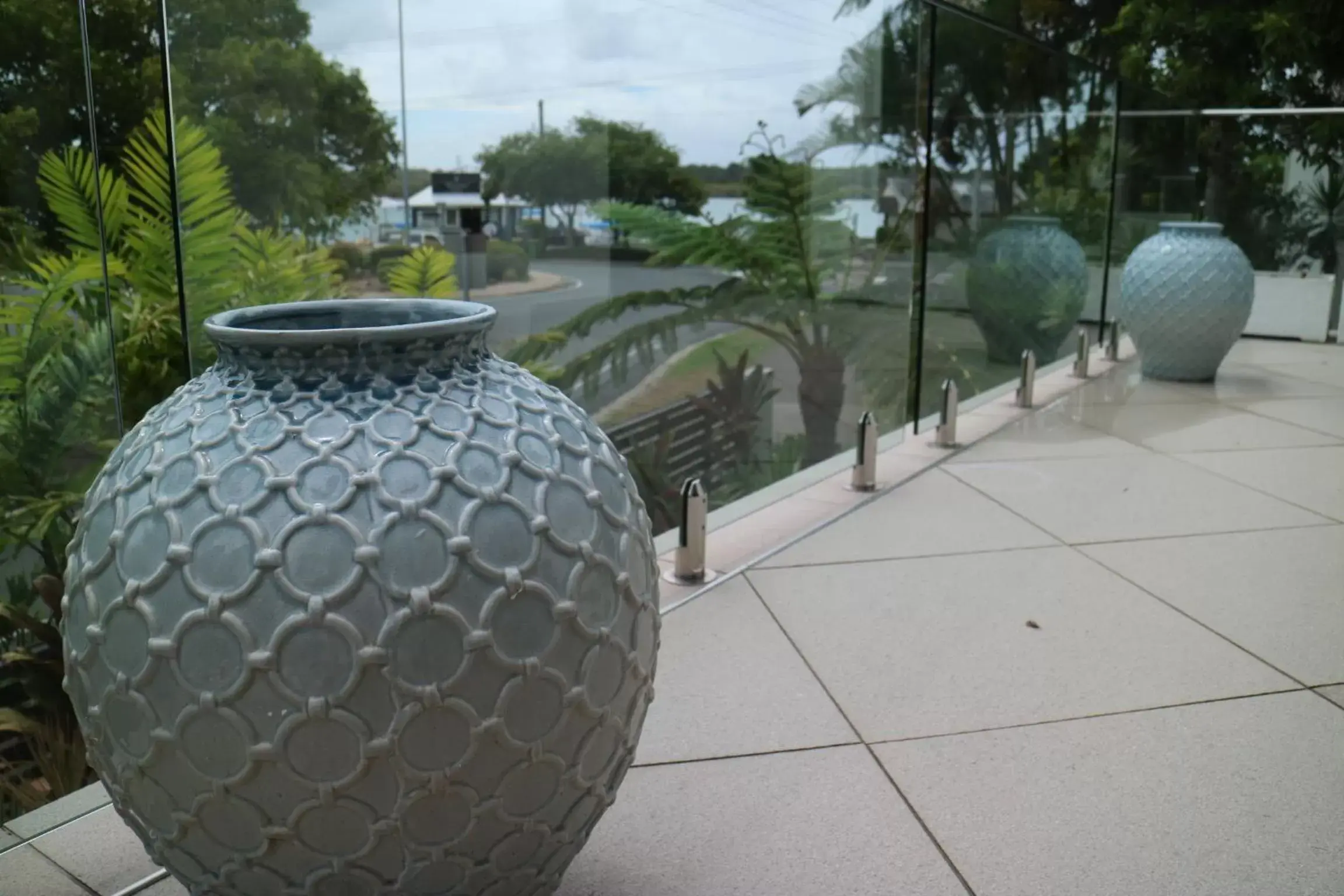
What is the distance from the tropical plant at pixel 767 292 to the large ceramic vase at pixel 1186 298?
343 cm

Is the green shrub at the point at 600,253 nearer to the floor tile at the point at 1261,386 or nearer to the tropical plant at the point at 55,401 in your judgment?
the tropical plant at the point at 55,401

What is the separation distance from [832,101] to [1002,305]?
262 centimetres

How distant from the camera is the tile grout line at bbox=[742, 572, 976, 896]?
2.37m

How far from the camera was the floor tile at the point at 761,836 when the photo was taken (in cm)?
230

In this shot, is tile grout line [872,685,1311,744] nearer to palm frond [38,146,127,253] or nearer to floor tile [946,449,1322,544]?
floor tile [946,449,1322,544]

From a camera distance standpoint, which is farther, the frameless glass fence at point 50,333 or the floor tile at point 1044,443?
the floor tile at point 1044,443

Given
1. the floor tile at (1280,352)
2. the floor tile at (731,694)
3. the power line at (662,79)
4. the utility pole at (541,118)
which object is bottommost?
the floor tile at (731,694)

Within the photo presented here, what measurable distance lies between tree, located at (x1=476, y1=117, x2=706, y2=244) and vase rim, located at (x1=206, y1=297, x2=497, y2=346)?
234 centimetres

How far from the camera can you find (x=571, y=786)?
1793 mm

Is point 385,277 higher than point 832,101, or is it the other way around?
point 832,101

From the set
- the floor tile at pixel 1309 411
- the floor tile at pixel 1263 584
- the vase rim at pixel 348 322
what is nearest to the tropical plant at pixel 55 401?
the vase rim at pixel 348 322

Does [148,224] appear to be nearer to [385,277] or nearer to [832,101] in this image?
[385,277]

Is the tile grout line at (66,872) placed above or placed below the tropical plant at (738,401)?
below

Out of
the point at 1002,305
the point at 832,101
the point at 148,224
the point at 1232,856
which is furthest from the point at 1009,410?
the point at 148,224
